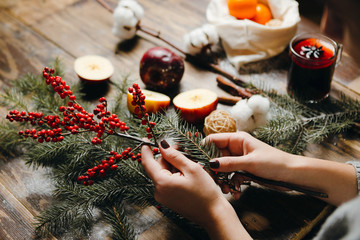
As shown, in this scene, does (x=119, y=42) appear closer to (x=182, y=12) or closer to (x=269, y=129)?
(x=182, y=12)

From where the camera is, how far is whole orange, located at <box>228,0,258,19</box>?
109 centimetres

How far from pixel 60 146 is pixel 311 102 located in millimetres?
698

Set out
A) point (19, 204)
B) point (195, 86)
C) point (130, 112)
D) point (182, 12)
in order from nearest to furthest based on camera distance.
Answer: point (19, 204), point (130, 112), point (195, 86), point (182, 12)

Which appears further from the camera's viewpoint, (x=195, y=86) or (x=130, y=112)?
(x=195, y=86)

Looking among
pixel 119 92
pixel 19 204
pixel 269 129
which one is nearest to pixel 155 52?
pixel 119 92

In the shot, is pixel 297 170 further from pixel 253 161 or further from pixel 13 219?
pixel 13 219

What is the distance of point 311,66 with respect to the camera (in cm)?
89

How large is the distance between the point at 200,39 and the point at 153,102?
31 centimetres

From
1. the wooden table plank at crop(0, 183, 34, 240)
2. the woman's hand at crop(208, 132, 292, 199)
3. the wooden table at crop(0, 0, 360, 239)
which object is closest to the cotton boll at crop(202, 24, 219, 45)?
the wooden table at crop(0, 0, 360, 239)

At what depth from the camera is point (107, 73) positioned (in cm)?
103

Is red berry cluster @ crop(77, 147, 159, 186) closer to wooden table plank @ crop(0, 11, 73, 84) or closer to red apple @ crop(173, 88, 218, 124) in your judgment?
red apple @ crop(173, 88, 218, 124)

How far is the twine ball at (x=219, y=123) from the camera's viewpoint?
0.82 metres

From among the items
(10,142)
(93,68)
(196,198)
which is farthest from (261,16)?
(10,142)

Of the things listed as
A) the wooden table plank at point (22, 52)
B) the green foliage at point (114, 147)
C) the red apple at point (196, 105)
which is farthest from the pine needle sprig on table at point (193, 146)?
the wooden table plank at point (22, 52)
